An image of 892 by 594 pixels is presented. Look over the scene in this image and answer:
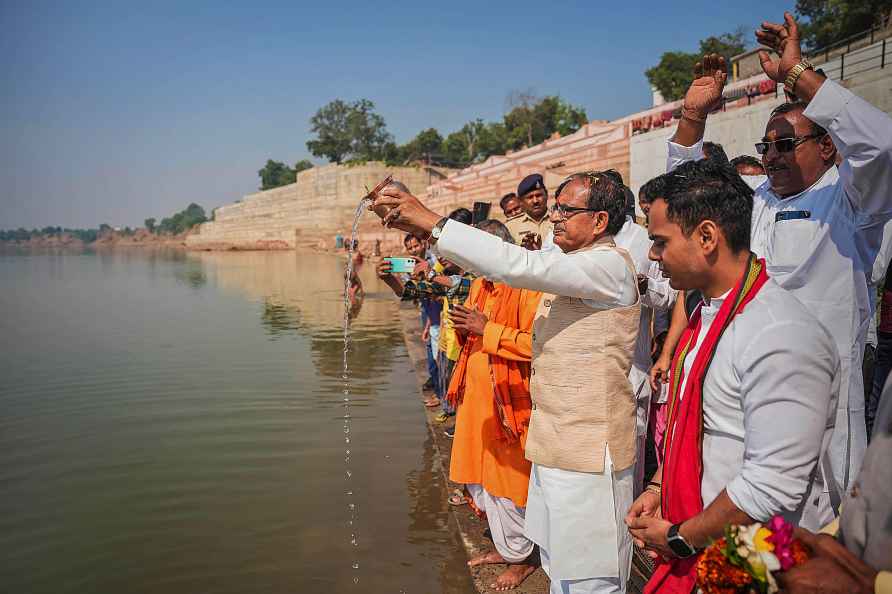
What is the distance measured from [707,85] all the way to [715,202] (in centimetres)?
114

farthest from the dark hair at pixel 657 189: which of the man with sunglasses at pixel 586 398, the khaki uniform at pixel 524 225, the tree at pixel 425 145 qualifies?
the tree at pixel 425 145

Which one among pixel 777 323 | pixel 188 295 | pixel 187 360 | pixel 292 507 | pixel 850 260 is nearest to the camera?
pixel 777 323

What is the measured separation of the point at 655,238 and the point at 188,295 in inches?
753

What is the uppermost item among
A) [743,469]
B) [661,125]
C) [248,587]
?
[661,125]

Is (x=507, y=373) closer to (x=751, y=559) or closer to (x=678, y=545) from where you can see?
(x=678, y=545)

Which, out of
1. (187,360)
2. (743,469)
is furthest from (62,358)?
(743,469)

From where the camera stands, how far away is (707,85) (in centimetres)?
255

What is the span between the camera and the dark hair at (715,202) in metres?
1.68

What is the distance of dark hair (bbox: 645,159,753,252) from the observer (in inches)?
66.0

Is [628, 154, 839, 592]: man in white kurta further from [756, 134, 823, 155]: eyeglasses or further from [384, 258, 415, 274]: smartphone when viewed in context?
[384, 258, 415, 274]: smartphone

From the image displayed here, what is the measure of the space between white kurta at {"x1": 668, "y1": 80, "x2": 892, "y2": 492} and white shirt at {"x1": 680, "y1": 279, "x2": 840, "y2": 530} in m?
0.59

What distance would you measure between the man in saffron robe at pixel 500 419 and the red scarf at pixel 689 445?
131cm

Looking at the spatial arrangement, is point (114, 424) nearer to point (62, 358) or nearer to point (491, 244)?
point (62, 358)

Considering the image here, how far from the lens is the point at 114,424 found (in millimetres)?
6297
